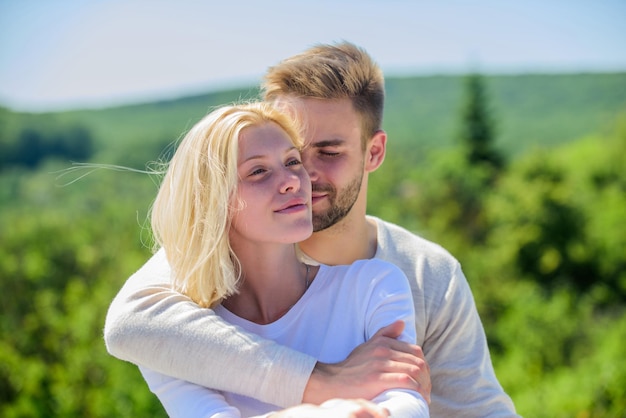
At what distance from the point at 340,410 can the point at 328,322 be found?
30cm

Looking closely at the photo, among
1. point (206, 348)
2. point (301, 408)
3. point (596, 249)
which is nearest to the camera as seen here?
point (301, 408)

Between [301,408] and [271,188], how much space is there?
1.45 ft

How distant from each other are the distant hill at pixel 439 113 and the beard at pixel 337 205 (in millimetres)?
40576

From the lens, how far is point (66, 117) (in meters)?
46.7

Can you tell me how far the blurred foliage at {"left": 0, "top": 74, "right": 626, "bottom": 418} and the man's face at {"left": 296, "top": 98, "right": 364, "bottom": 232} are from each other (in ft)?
0.86

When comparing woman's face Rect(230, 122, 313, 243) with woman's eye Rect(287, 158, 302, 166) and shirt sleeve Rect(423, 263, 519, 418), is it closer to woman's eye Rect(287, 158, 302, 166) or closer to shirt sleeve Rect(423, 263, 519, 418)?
woman's eye Rect(287, 158, 302, 166)

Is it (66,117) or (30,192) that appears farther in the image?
(66,117)

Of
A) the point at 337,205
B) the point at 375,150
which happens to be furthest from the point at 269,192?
the point at 375,150

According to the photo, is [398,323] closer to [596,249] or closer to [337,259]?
[337,259]

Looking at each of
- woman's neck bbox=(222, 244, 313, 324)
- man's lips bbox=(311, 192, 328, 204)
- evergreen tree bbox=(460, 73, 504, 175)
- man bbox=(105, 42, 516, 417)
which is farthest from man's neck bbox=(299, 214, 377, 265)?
evergreen tree bbox=(460, 73, 504, 175)

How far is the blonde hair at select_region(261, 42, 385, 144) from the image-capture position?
1974 millimetres

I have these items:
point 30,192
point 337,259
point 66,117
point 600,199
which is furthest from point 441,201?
point 337,259

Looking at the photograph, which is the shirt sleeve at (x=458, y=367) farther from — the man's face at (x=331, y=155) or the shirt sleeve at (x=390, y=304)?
the shirt sleeve at (x=390, y=304)

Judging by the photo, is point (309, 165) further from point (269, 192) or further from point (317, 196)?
point (269, 192)
